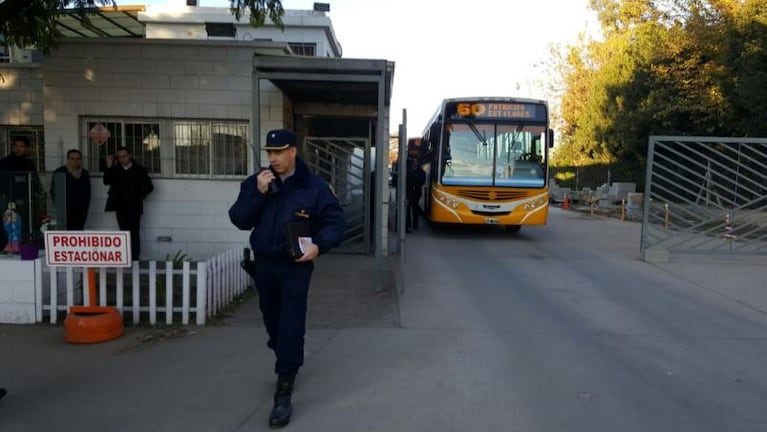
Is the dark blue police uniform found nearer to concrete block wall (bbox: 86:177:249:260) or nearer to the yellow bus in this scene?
concrete block wall (bbox: 86:177:249:260)

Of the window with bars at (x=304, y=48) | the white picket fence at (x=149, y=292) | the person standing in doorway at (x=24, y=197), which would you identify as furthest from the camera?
the window with bars at (x=304, y=48)

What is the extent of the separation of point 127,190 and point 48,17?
2707mm

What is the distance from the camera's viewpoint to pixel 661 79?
24125 mm

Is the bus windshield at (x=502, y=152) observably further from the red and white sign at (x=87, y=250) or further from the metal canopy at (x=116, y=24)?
the metal canopy at (x=116, y=24)

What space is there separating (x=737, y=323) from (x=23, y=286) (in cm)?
792

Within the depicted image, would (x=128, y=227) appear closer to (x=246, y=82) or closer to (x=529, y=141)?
(x=246, y=82)

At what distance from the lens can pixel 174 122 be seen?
32.1 feet

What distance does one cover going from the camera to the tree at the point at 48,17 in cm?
733

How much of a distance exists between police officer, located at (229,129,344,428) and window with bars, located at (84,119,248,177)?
6.11m

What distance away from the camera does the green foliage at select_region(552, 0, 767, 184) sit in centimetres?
1722

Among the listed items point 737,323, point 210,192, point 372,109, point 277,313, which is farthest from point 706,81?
point 277,313

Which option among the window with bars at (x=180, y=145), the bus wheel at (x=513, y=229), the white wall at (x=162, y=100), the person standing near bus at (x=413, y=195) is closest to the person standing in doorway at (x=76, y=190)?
the white wall at (x=162, y=100)

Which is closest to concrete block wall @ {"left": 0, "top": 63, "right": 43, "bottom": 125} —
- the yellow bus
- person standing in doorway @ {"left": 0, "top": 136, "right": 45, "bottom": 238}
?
person standing in doorway @ {"left": 0, "top": 136, "right": 45, "bottom": 238}

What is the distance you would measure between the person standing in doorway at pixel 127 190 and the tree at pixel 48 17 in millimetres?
1904
